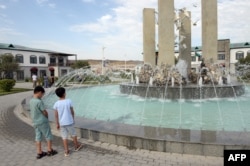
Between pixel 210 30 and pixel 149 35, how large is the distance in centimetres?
600

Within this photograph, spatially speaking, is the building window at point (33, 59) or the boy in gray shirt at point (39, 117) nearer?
the boy in gray shirt at point (39, 117)

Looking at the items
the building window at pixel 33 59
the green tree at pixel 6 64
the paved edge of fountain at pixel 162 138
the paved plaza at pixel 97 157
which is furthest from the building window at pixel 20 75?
the paved edge of fountain at pixel 162 138

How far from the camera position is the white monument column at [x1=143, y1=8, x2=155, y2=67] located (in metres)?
20.5

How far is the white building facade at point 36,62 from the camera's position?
51.1m

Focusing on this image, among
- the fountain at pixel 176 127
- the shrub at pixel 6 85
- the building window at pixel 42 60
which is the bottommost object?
the fountain at pixel 176 127

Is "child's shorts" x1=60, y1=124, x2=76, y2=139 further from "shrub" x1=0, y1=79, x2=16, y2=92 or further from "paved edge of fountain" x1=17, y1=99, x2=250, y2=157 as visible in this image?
"shrub" x1=0, y1=79, x2=16, y2=92

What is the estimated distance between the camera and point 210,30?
16.4 m

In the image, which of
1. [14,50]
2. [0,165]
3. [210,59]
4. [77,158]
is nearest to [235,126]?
[77,158]

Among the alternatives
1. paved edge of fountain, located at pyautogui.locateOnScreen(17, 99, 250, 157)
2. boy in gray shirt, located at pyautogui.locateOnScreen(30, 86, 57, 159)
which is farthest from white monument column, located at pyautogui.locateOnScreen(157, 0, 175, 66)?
boy in gray shirt, located at pyautogui.locateOnScreen(30, 86, 57, 159)

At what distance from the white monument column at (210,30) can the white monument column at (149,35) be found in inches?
205

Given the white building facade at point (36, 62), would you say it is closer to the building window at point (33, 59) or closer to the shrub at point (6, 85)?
the building window at point (33, 59)

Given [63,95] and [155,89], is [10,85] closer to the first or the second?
[155,89]

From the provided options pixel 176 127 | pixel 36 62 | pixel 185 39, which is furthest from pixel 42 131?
pixel 36 62

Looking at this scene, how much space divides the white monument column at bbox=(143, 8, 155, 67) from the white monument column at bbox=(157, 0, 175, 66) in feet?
15.6
